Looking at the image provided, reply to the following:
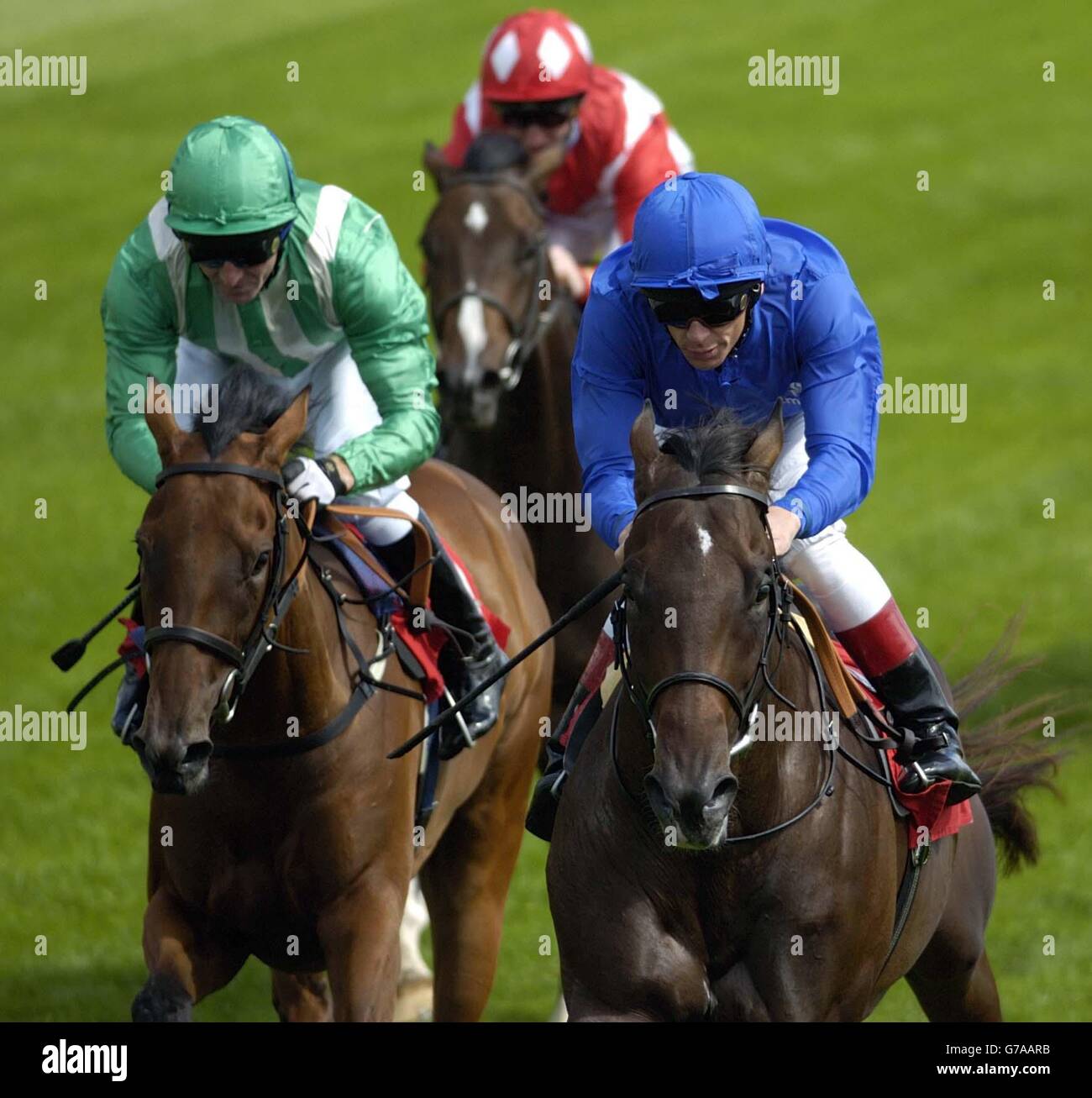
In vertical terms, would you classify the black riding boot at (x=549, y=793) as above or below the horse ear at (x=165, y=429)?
below

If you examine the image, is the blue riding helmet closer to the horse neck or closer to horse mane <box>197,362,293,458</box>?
horse mane <box>197,362,293,458</box>

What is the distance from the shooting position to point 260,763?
566cm

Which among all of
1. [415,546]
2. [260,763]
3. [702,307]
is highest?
[702,307]

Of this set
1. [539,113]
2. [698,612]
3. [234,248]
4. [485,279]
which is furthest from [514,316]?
[698,612]

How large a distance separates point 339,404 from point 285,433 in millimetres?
1202

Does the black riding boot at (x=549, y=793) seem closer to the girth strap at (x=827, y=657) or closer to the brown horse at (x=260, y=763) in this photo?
the brown horse at (x=260, y=763)

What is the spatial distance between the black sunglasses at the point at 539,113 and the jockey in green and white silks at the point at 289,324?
9.25ft

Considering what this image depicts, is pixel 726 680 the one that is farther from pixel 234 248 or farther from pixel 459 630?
pixel 459 630

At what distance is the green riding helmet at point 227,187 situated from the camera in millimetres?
5680

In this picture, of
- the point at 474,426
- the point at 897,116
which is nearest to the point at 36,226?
the point at 897,116

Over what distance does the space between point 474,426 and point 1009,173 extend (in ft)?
65.8

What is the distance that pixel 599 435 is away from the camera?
516 cm

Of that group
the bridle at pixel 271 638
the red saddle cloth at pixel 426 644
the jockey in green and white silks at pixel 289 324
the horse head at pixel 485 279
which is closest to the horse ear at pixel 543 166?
the horse head at pixel 485 279
